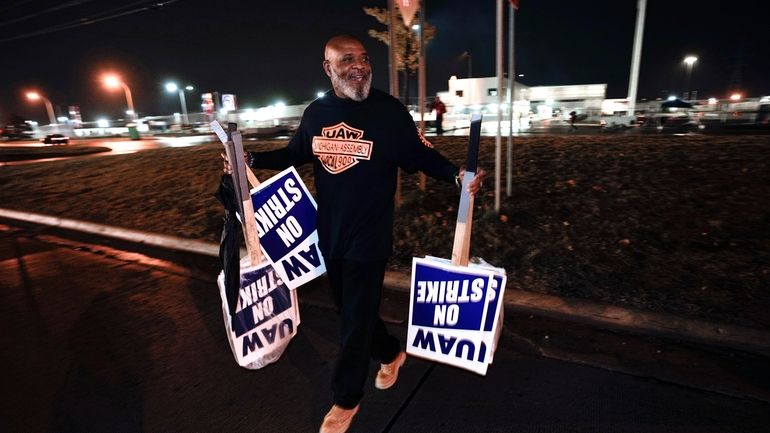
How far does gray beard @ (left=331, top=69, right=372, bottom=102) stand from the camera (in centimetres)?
233

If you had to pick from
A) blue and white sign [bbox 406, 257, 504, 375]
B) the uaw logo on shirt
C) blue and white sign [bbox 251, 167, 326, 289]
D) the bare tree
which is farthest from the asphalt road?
the bare tree

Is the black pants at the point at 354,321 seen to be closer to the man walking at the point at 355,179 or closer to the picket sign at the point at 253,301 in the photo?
the man walking at the point at 355,179

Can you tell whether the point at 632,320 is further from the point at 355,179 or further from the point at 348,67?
the point at 348,67

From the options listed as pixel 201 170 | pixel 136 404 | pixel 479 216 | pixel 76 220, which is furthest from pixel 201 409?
pixel 201 170

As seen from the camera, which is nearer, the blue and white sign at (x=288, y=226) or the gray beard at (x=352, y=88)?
the gray beard at (x=352, y=88)

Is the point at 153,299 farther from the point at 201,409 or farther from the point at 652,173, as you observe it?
the point at 652,173

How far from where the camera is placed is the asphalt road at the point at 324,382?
2516mm

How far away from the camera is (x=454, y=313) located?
9.07ft

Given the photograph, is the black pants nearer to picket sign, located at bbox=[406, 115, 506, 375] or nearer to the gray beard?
picket sign, located at bbox=[406, 115, 506, 375]

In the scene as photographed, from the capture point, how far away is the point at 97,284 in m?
4.91

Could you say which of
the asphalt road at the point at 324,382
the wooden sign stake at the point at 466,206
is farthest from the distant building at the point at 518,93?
the wooden sign stake at the point at 466,206

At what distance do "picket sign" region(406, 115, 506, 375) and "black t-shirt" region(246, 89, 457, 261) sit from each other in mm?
356

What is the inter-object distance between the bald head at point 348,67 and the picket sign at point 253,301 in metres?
0.76

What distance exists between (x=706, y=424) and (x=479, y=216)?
3.15m
